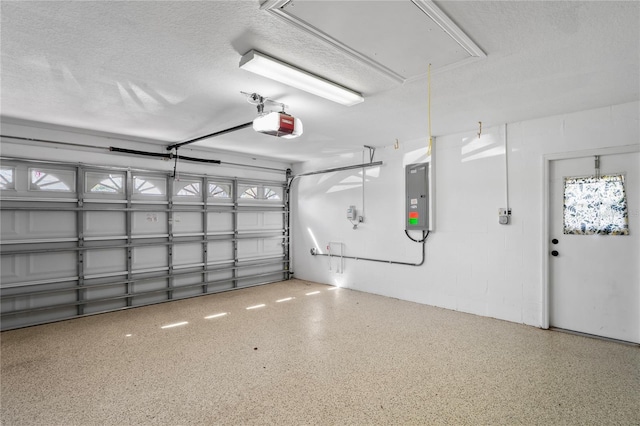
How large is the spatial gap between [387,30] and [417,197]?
325 centimetres

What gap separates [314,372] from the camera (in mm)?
2889

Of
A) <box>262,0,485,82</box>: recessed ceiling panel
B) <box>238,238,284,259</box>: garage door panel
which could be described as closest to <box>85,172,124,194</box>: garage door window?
<box>238,238,284,259</box>: garage door panel

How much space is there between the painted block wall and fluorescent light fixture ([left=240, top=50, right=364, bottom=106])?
88.4 inches

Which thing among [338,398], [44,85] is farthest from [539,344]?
[44,85]

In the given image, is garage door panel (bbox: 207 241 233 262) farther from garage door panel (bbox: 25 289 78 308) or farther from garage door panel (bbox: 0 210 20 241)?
garage door panel (bbox: 0 210 20 241)

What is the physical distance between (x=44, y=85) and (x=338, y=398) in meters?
3.66

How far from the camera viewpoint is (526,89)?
3.04 m

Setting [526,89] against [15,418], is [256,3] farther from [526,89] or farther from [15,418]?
[15,418]

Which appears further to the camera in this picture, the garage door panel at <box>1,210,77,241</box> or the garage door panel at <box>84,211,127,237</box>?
the garage door panel at <box>84,211,127,237</box>

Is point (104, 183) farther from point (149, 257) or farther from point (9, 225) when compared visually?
point (149, 257)

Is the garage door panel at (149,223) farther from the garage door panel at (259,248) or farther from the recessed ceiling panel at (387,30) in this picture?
the recessed ceiling panel at (387,30)

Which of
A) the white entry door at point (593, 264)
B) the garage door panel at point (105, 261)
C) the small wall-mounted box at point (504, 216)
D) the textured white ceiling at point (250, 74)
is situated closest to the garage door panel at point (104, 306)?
the garage door panel at point (105, 261)

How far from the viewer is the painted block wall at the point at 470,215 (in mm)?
3844

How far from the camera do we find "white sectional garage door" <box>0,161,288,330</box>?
13.6 ft
